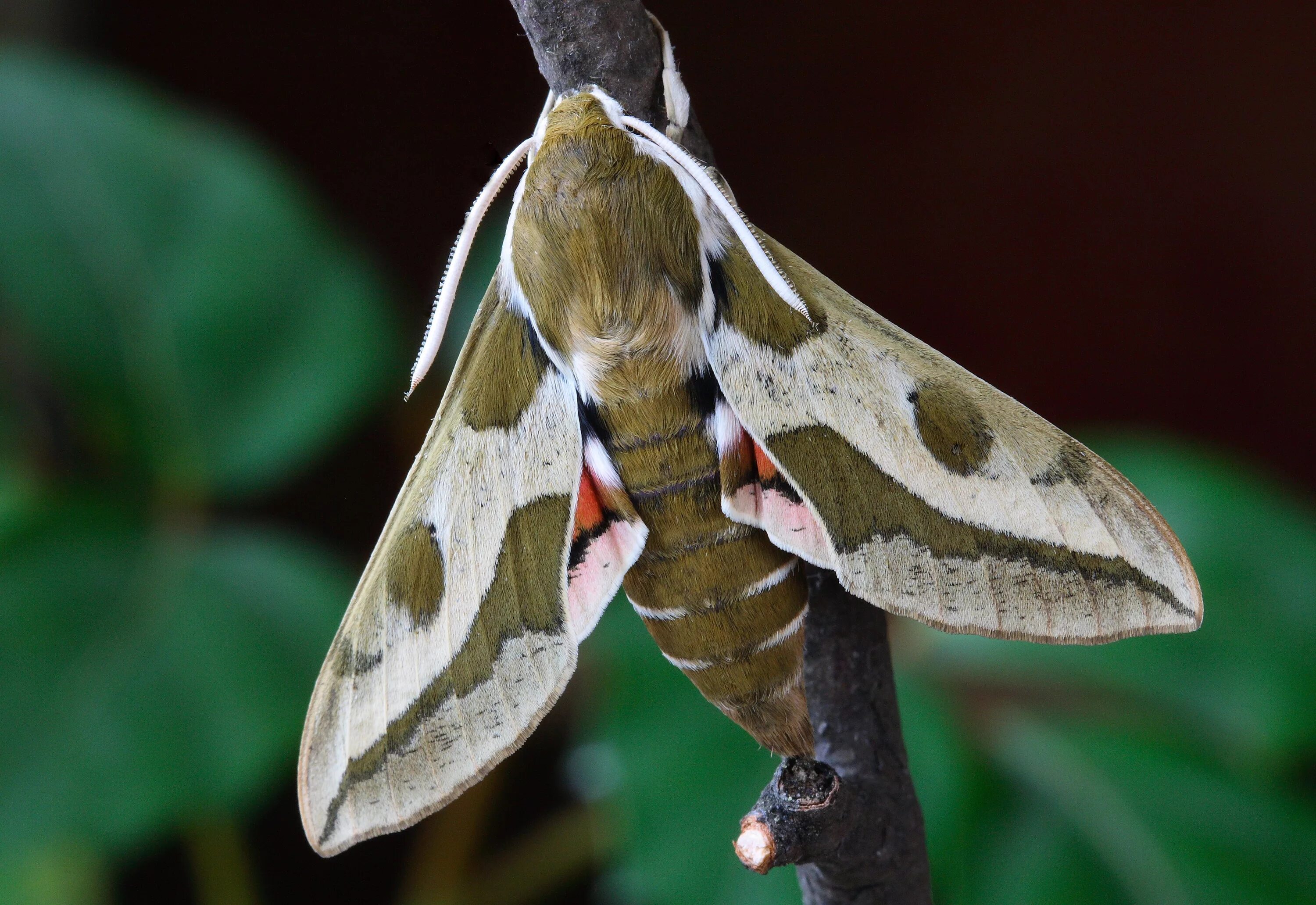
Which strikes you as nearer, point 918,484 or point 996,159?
point 918,484

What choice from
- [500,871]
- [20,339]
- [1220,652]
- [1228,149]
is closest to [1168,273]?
[1228,149]

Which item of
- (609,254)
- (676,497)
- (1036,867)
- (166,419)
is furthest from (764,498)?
(166,419)

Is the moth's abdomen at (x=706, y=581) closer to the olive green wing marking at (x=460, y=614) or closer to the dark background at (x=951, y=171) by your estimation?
the olive green wing marking at (x=460, y=614)

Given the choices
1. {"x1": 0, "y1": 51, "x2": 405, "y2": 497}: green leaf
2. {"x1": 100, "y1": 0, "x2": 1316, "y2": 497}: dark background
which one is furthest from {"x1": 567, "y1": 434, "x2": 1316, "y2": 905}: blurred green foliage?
{"x1": 100, "y1": 0, "x2": 1316, "y2": 497}: dark background

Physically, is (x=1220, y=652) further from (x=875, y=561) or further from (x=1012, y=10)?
(x=1012, y=10)

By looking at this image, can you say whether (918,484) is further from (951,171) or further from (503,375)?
(951,171)
